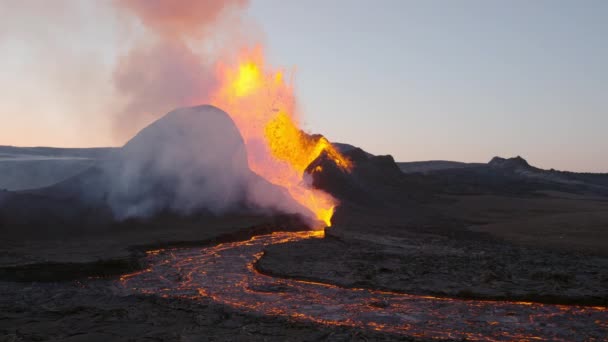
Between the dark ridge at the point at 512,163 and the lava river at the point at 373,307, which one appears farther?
the dark ridge at the point at 512,163

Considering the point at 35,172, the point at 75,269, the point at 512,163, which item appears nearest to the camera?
the point at 75,269

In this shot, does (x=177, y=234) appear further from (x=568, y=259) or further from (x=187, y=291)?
(x=568, y=259)

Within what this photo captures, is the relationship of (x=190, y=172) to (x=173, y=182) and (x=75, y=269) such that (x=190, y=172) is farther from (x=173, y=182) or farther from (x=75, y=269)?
(x=75, y=269)

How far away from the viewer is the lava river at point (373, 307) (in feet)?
28.0

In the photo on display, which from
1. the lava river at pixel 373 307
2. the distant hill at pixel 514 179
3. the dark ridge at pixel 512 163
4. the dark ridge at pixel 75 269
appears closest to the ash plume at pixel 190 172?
the dark ridge at pixel 75 269

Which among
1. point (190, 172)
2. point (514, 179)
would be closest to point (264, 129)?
Answer: point (190, 172)

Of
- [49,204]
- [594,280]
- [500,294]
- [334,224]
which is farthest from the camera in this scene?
[334,224]

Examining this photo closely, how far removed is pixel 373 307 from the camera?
10.0 metres

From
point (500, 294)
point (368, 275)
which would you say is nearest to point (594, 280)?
point (500, 294)

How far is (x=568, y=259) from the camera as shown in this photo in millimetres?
14977

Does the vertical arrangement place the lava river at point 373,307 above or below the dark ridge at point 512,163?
below

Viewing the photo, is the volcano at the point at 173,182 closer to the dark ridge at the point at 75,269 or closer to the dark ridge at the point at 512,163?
the dark ridge at the point at 75,269

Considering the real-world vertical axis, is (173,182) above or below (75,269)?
above

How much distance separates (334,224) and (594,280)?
12604mm
